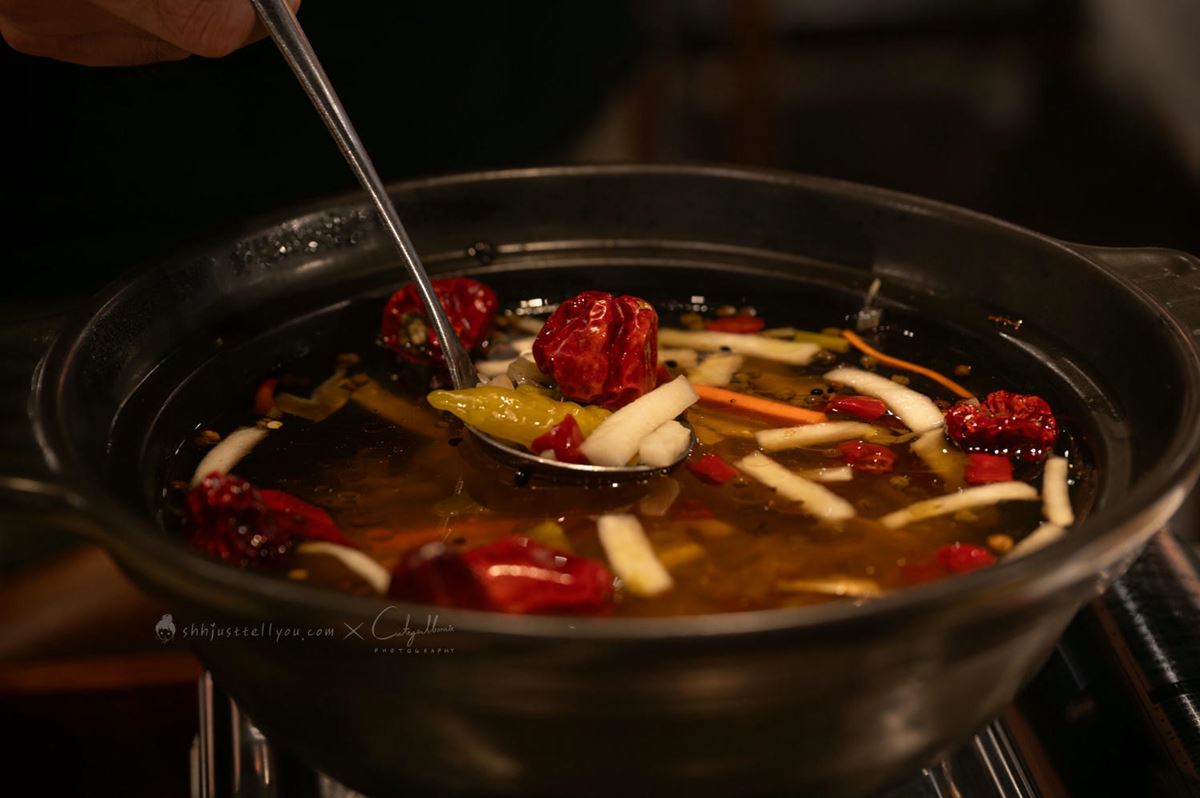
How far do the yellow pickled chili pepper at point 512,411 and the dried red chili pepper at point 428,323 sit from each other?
23cm

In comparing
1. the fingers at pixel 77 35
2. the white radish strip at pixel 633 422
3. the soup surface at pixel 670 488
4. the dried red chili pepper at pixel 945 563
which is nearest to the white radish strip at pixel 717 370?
the soup surface at pixel 670 488

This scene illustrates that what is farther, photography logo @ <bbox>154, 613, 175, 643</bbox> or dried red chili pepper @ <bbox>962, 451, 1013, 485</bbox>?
photography logo @ <bbox>154, 613, 175, 643</bbox>

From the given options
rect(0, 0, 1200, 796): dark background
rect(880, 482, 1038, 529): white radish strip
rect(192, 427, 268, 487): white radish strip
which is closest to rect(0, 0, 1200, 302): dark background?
rect(0, 0, 1200, 796): dark background

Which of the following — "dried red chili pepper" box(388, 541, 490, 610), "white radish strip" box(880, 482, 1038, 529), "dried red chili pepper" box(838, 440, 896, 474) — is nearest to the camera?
"dried red chili pepper" box(388, 541, 490, 610)

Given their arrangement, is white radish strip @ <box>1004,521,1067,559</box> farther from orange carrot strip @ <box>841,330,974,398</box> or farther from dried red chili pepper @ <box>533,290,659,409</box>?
dried red chili pepper @ <box>533,290,659,409</box>

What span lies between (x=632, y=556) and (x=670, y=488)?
0.61 ft

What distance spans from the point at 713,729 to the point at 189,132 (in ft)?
6.31

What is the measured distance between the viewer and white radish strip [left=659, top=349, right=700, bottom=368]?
6.15ft

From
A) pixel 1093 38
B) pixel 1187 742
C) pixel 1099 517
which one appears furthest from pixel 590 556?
pixel 1093 38

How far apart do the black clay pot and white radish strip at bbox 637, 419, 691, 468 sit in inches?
19.3

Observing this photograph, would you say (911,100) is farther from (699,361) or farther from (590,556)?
(590,556)

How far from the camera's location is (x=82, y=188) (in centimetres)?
233

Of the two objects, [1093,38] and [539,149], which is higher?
[1093,38]

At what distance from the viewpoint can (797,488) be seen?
152 centimetres
